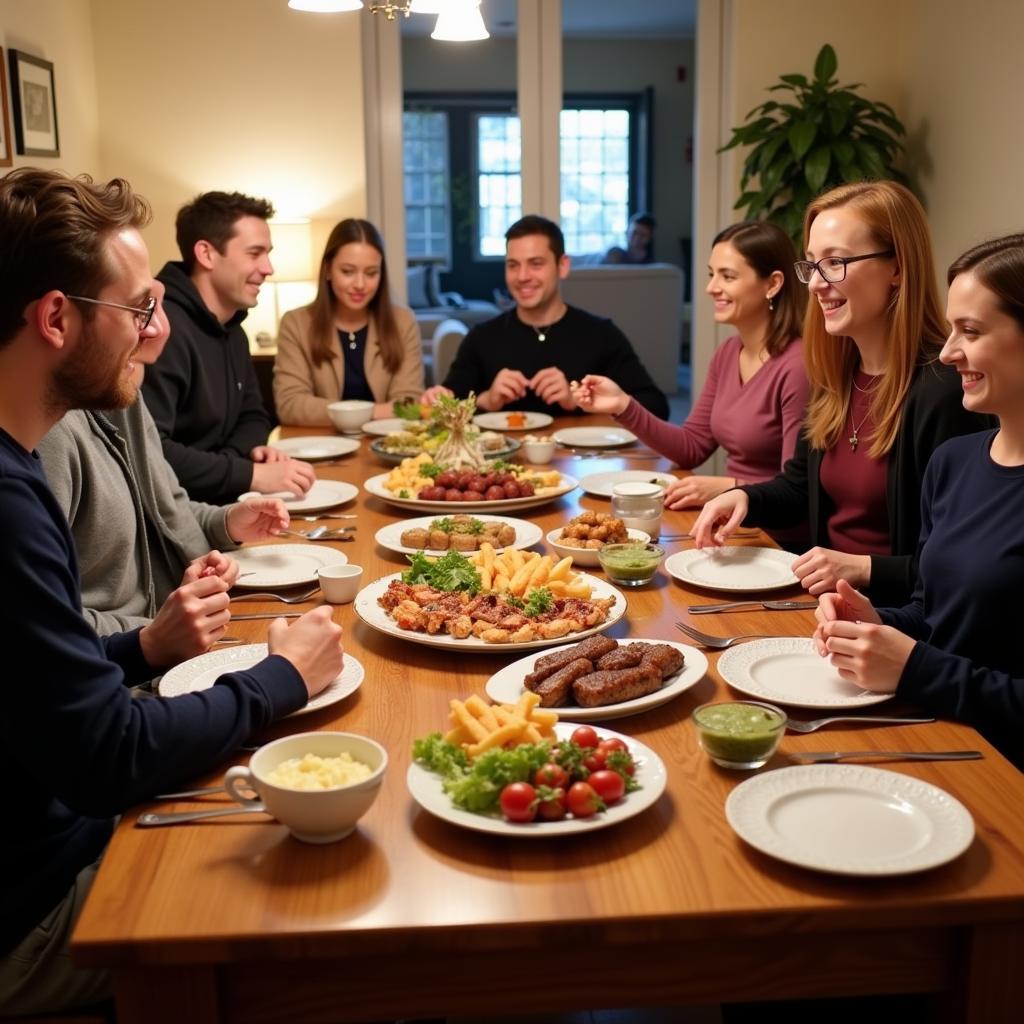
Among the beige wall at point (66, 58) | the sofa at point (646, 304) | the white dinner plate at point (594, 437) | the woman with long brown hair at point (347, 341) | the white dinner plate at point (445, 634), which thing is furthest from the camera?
the sofa at point (646, 304)

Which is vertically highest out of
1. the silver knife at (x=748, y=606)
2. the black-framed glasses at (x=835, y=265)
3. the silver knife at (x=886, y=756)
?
the black-framed glasses at (x=835, y=265)

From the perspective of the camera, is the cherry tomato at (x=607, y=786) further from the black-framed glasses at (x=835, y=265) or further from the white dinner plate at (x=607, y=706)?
the black-framed glasses at (x=835, y=265)

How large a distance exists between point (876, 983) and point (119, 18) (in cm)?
541

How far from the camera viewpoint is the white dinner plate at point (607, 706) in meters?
1.50

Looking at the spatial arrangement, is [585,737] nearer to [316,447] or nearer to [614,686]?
[614,686]

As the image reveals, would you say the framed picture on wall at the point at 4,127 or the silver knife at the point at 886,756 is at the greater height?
the framed picture on wall at the point at 4,127

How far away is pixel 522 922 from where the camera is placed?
1.11 m

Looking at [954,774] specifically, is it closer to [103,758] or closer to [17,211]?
[103,758]

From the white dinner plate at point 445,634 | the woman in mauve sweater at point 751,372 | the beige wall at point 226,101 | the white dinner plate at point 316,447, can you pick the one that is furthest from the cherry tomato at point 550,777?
the beige wall at point 226,101

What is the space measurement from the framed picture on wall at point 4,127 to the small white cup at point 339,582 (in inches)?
99.8

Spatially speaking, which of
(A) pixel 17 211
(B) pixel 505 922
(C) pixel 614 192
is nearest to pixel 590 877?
(B) pixel 505 922

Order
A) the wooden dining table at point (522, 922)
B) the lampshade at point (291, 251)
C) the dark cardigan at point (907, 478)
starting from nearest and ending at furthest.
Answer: the wooden dining table at point (522, 922) < the dark cardigan at point (907, 478) < the lampshade at point (291, 251)

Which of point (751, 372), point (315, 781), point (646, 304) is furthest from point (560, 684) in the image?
point (646, 304)

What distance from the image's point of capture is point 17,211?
140 centimetres
